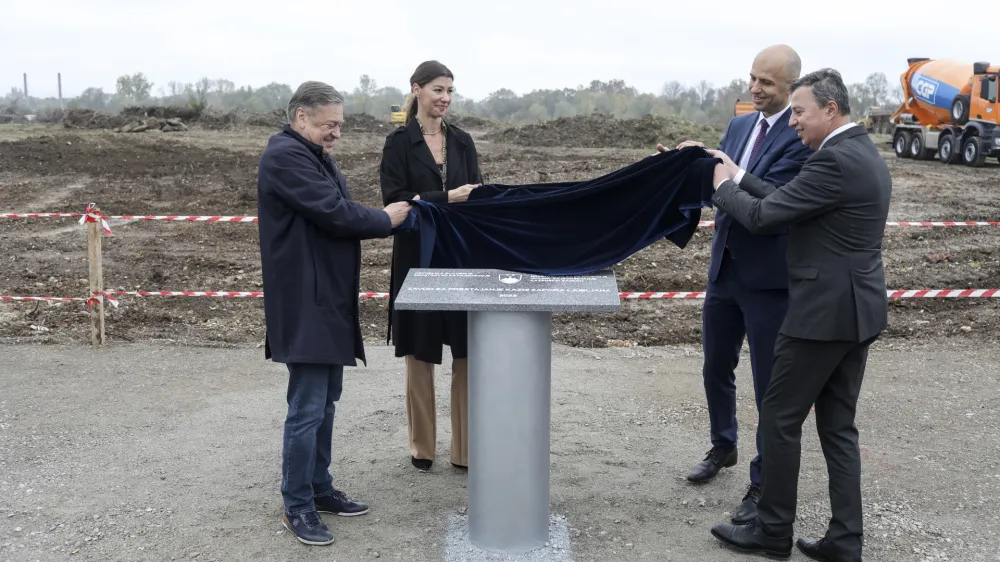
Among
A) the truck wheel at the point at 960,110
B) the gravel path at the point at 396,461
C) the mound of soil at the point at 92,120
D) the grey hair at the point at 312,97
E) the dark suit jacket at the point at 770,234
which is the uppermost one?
the truck wheel at the point at 960,110

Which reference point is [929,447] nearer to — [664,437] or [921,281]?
[664,437]

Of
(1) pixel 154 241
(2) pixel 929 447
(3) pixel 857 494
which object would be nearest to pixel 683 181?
(3) pixel 857 494

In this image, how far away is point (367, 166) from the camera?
21.3 m

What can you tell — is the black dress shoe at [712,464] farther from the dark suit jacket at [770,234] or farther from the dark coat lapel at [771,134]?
the dark coat lapel at [771,134]

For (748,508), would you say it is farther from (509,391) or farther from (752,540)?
(509,391)

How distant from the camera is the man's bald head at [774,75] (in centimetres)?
459

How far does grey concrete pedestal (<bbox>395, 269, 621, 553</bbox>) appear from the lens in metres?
4.09

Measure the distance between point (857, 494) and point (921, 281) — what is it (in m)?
7.92

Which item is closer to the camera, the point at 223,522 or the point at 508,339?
the point at 508,339

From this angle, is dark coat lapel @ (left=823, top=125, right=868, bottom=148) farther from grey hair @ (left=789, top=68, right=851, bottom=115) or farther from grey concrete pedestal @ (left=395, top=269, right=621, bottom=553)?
grey concrete pedestal @ (left=395, top=269, right=621, bottom=553)

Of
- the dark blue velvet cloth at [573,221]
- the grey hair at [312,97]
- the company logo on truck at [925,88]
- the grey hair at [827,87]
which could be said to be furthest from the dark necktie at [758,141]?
the company logo on truck at [925,88]

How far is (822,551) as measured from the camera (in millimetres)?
4363

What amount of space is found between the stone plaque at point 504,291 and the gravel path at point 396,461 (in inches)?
49.7

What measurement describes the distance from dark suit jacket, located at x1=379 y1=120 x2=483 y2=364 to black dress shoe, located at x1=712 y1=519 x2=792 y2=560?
1710 millimetres
